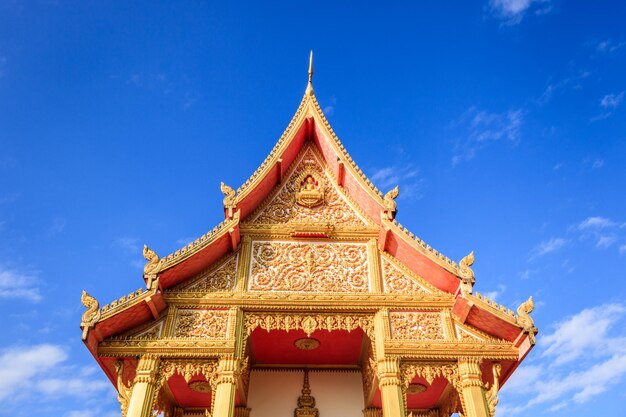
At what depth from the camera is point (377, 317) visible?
32.8 feet

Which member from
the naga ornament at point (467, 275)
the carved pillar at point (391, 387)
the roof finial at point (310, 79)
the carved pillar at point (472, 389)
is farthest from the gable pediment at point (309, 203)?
the carved pillar at point (472, 389)

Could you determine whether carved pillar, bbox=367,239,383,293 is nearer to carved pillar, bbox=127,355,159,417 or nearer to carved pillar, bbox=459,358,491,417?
carved pillar, bbox=459,358,491,417

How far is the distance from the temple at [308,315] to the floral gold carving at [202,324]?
0.07 ft

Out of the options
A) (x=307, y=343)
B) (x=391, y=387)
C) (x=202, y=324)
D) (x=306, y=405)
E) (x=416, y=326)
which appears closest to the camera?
(x=391, y=387)

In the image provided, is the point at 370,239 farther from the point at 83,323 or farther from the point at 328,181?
the point at 83,323

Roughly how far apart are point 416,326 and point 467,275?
1.38 m

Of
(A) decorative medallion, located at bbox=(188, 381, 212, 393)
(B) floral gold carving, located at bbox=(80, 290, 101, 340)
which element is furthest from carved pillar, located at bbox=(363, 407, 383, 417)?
(B) floral gold carving, located at bbox=(80, 290, 101, 340)

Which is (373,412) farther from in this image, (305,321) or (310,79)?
(310,79)

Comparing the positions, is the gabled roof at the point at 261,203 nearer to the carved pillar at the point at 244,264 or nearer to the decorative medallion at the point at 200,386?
the carved pillar at the point at 244,264

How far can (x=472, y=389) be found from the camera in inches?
363

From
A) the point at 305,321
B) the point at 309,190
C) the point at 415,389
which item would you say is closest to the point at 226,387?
the point at 305,321

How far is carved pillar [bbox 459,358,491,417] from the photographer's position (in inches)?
355

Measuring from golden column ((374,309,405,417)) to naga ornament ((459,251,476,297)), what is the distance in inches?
61.0

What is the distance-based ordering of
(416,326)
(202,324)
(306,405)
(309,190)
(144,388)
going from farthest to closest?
(306,405), (309,190), (416,326), (202,324), (144,388)
